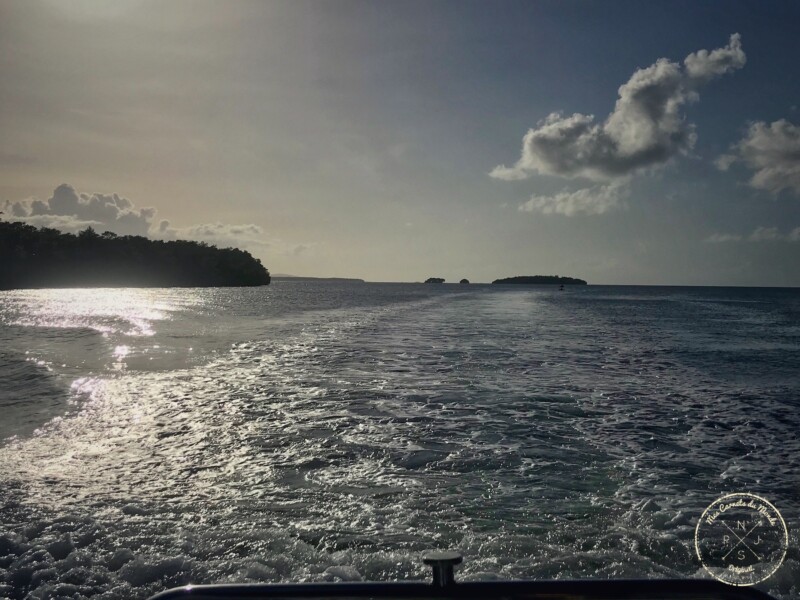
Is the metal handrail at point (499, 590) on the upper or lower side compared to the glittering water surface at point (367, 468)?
upper

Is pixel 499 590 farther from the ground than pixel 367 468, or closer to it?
farther from the ground

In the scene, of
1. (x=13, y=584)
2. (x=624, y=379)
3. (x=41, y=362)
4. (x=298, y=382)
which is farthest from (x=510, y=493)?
(x=41, y=362)

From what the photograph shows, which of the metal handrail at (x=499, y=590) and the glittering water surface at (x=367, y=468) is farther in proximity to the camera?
the glittering water surface at (x=367, y=468)

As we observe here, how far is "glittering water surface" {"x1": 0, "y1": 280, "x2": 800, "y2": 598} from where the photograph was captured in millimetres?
6660

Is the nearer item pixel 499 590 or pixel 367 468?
pixel 499 590

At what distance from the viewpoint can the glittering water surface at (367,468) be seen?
6660mm

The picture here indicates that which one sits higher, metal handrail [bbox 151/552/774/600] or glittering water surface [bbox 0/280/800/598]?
metal handrail [bbox 151/552/774/600]

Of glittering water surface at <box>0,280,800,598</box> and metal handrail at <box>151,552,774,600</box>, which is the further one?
glittering water surface at <box>0,280,800,598</box>

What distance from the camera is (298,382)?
19.3 meters

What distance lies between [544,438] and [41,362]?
2126 centimetres

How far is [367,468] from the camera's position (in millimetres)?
10094

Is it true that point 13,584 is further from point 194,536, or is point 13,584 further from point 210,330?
point 210,330

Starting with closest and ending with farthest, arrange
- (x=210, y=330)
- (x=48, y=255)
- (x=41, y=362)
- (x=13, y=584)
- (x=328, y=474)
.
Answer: (x=13, y=584) < (x=328, y=474) < (x=41, y=362) < (x=210, y=330) < (x=48, y=255)

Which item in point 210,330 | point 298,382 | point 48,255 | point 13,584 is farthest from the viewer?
point 48,255
